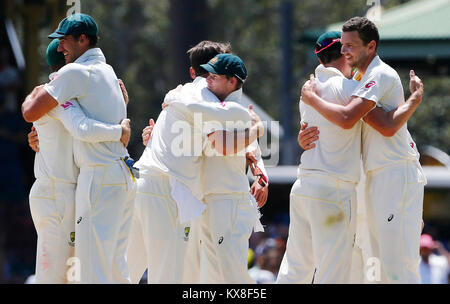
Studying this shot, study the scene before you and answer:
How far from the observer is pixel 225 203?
24.6ft

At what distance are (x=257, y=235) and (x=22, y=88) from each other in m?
5.18

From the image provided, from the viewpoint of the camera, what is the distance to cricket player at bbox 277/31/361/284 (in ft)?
24.0

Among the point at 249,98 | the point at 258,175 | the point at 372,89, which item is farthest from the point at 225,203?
the point at 249,98

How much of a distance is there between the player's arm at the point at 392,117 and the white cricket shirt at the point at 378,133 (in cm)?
10

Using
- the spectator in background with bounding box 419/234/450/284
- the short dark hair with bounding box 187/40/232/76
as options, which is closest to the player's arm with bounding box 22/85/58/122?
the short dark hair with bounding box 187/40/232/76

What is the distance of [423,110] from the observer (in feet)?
122

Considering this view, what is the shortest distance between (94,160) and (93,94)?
0.51 metres

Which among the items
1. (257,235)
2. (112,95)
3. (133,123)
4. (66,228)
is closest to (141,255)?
(66,228)

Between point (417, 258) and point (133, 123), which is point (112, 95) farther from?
point (133, 123)

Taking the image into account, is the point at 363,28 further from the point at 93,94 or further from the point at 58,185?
the point at 58,185

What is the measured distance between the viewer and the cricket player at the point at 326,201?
7.32 meters

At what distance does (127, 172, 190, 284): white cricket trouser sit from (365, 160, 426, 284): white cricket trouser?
1.49 m

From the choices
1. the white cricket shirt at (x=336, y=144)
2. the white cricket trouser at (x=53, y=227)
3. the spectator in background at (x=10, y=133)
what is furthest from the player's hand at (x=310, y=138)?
the spectator in background at (x=10, y=133)

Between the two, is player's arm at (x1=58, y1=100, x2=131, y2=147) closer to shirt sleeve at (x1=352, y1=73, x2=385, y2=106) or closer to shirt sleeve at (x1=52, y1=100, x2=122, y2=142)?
shirt sleeve at (x1=52, y1=100, x2=122, y2=142)
